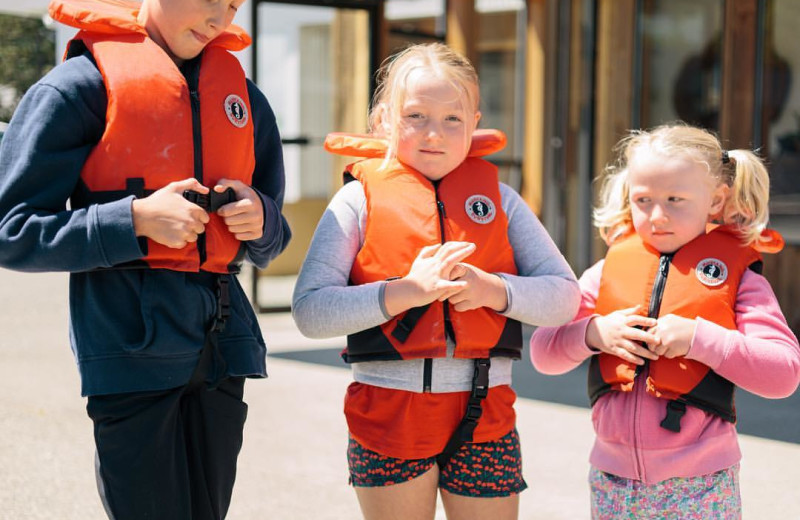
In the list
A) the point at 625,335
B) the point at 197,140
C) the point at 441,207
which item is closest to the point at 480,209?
the point at 441,207

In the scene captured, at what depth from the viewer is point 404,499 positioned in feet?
7.27

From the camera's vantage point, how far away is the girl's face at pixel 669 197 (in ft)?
7.57

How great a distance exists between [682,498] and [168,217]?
128cm

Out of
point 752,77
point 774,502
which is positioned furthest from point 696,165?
point 752,77

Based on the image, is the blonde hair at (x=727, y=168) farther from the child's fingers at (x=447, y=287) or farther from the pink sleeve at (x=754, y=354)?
the child's fingers at (x=447, y=287)

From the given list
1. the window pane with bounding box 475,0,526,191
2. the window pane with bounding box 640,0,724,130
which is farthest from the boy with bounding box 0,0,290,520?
the window pane with bounding box 475,0,526,191

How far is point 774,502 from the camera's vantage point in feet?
12.1

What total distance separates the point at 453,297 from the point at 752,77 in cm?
503

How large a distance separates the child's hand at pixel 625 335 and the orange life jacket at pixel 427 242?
0.64ft

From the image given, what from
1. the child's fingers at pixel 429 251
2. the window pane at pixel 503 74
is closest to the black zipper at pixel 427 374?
the child's fingers at pixel 429 251

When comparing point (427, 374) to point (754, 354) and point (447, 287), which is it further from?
point (754, 354)

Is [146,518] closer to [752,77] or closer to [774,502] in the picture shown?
[774,502]

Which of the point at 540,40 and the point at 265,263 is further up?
the point at 540,40

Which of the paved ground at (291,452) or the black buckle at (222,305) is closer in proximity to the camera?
the black buckle at (222,305)
